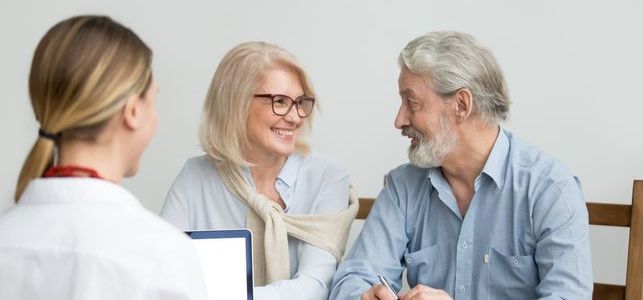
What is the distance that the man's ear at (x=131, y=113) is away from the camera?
948 millimetres

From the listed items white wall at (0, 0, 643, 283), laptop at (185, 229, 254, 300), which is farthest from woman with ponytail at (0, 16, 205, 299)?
white wall at (0, 0, 643, 283)

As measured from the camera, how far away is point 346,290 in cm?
170

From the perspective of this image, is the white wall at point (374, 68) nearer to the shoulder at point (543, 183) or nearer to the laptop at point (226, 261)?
the shoulder at point (543, 183)

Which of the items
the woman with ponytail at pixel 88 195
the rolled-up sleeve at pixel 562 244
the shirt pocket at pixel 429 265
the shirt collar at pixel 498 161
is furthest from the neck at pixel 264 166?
the woman with ponytail at pixel 88 195

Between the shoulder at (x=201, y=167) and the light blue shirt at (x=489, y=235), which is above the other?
the shoulder at (x=201, y=167)

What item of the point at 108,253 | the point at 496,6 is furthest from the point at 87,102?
the point at 496,6

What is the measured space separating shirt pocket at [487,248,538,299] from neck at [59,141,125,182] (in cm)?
97

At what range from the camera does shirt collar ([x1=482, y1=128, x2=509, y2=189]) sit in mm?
1731

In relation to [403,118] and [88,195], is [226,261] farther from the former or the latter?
[88,195]

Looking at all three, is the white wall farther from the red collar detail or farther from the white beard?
the red collar detail

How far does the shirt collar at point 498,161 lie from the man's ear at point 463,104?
8 cm

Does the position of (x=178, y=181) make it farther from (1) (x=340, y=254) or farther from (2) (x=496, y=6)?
(2) (x=496, y=6)

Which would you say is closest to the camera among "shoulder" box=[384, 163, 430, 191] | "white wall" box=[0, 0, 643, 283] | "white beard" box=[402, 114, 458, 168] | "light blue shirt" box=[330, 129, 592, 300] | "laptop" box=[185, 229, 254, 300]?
"laptop" box=[185, 229, 254, 300]

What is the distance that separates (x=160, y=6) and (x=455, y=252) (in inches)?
49.1
